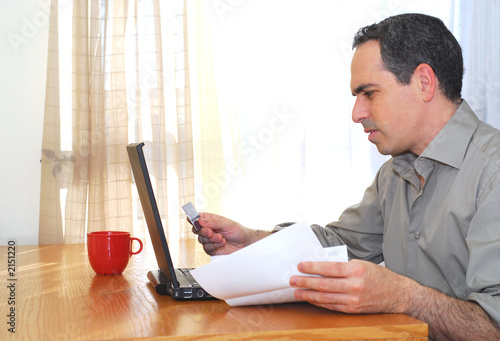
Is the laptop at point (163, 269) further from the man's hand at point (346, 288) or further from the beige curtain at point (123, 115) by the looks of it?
the beige curtain at point (123, 115)

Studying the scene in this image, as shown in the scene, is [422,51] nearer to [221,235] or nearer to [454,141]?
[454,141]

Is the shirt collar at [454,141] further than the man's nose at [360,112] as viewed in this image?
No

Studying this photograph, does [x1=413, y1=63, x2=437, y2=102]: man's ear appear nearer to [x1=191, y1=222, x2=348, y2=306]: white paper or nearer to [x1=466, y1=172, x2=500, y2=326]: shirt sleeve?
[x1=466, y1=172, x2=500, y2=326]: shirt sleeve

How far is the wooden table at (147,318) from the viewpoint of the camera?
72cm

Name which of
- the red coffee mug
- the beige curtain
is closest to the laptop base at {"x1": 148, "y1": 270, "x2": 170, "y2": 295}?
the red coffee mug

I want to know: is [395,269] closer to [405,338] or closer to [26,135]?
[405,338]

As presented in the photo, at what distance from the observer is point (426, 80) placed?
1.25 m

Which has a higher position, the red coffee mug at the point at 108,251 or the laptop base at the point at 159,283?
the red coffee mug at the point at 108,251

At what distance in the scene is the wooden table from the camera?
2.36ft

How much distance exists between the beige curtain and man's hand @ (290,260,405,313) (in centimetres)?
182

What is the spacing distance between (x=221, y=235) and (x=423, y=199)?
46 cm

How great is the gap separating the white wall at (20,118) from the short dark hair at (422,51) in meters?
1.83

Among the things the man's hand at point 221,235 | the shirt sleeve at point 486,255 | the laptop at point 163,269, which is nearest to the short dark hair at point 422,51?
the shirt sleeve at point 486,255

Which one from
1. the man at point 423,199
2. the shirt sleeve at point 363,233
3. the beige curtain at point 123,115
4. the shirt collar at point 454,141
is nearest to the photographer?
the man at point 423,199
